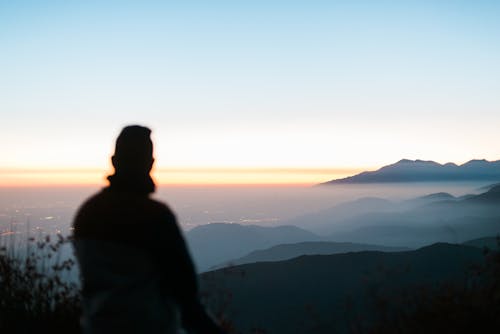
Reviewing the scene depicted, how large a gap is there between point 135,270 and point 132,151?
1.89 ft

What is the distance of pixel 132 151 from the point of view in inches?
99.7

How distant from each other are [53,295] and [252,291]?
51.7 m

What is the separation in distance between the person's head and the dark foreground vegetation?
2550 mm

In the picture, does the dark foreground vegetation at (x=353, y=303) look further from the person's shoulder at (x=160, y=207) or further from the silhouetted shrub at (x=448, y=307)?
the person's shoulder at (x=160, y=207)

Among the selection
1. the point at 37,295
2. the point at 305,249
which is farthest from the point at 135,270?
the point at 305,249

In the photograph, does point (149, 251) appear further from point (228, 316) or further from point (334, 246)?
point (334, 246)

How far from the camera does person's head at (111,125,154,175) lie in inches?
99.2

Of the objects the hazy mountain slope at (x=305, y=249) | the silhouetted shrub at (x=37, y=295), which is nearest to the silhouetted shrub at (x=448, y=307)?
the silhouetted shrub at (x=37, y=295)

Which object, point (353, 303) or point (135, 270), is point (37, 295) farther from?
point (135, 270)

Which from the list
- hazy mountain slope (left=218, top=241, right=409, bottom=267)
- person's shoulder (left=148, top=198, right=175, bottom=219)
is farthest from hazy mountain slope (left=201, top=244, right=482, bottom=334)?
hazy mountain slope (left=218, top=241, right=409, bottom=267)

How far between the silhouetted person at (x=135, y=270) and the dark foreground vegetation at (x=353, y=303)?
7.96 feet

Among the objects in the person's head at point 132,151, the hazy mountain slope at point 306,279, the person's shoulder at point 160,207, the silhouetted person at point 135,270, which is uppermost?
the person's head at point 132,151

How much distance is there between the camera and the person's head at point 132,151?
8.27 ft

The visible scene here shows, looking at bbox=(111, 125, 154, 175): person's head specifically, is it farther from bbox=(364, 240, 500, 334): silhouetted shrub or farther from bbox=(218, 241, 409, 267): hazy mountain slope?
bbox=(218, 241, 409, 267): hazy mountain slope
